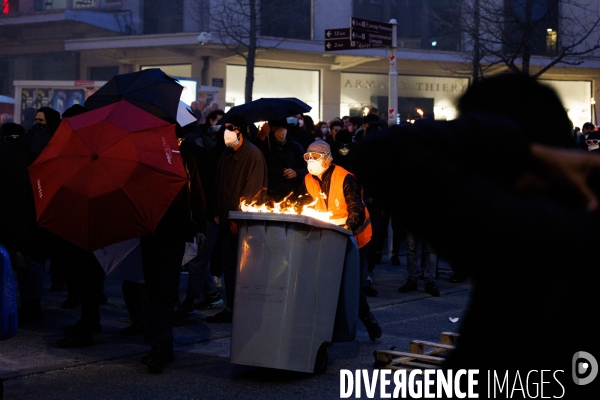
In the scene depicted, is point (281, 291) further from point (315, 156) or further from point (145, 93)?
point (145, 93)

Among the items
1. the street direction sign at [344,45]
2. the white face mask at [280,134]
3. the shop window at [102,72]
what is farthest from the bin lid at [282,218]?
the shop window at [102,72]

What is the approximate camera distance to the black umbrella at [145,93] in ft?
27.1

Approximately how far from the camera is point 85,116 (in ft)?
22.7

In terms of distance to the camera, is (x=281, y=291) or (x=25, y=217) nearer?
(x=281, y=291)

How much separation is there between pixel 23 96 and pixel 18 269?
10.1 m

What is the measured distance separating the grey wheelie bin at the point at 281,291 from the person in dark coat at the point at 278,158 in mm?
3390

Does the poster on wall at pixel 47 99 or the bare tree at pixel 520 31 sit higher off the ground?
the bare tree at pixel 520 31

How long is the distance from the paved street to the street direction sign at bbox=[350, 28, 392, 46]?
15.3 feet

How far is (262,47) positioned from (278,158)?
14837 mm

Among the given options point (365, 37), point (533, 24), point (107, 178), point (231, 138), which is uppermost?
point (533, 24)

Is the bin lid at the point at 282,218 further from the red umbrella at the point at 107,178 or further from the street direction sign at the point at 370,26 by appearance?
the street direction sign at the point at 370,26

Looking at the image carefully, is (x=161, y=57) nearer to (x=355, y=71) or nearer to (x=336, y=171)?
(x=355, y=71)

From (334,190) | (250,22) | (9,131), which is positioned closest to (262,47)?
(250,22)

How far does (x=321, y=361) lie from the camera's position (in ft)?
22.0
